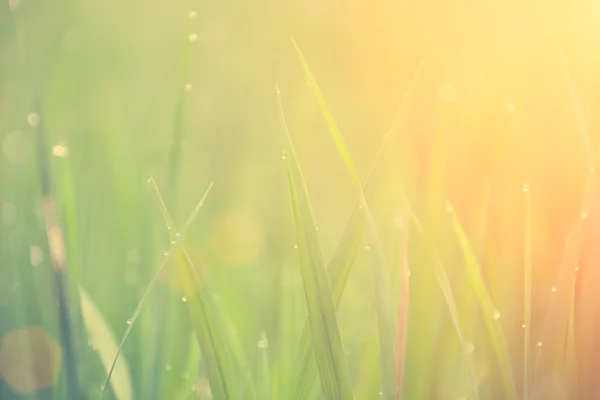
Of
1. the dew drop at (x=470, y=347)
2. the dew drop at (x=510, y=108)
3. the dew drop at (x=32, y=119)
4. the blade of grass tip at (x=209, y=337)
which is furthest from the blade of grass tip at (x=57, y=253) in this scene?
the dew drop at (x=510, y=108)

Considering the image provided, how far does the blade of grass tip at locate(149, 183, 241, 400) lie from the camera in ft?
1.39

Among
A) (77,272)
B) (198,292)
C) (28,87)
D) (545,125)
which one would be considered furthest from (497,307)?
(28,87)

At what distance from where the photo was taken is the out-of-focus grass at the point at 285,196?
0.52 metres

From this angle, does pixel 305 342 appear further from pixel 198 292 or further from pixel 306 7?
pixel 306 7

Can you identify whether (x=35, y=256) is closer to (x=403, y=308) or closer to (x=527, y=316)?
(x=403, y=308)

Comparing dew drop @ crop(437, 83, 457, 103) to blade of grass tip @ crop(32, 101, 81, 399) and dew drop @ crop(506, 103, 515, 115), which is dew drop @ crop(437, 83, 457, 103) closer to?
dew drop @ crop(506, 103, 515, 115)

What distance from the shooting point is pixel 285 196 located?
617 millimetres

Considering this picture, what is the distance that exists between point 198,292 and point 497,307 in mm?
342

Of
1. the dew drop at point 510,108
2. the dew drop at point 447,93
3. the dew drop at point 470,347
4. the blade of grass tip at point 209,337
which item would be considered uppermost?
the dew drop at point 447,93

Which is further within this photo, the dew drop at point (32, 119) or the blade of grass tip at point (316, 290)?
the dew drop at point (32, 119)

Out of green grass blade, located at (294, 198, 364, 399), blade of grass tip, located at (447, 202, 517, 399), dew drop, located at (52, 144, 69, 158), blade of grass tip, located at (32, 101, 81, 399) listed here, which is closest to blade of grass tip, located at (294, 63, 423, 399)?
green grass blade, located at (294, 198, 364, 399)

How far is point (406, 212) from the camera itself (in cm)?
52

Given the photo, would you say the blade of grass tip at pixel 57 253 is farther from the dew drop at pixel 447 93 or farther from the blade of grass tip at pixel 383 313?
the dew drop at pixel 447 93

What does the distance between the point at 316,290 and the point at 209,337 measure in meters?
0.10
